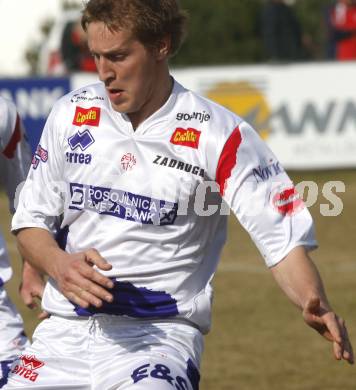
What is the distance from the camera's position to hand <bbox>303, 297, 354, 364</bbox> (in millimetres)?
4398

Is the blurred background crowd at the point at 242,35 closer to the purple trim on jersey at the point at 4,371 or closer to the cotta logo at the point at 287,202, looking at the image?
the purple trim on jersey at the point at 4,371

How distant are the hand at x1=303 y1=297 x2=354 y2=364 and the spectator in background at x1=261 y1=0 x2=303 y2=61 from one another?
15070 millimetres

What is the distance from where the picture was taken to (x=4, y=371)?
5473 millimetres

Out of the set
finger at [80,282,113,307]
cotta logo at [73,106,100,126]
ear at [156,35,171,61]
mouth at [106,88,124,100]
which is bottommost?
finger at [80,282,113,307]

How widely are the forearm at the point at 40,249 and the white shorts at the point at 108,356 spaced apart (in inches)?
12.2

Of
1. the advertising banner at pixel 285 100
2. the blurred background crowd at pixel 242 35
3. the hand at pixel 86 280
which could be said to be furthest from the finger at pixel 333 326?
the blurred background crowd at pixel 242 35

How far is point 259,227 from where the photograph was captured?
16.1ft

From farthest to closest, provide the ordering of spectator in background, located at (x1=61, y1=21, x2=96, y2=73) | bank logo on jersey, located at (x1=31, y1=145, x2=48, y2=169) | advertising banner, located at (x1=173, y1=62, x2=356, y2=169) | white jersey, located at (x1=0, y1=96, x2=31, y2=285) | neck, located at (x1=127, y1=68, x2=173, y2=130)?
spectator in background, located at (x1=61, y1=21, x2=96, y2=73) → advertising banner, located at (x1=173, y1=62, x2=356, y2=169) → white jersey, located at (x1=0, y1=96, x2=31, y2=285) → bank logo on jersey, located at (x1=31, y1=145, x2=48, y2=169) → neck, located at (x1=127, y1=68, x2=173, y2=130)

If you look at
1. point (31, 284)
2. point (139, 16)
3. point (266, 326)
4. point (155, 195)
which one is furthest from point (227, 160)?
point (266, 326)

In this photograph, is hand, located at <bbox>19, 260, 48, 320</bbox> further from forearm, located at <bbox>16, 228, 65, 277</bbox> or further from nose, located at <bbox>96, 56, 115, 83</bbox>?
nose, located at <bbox>96, 56, 115, 83</bbox>

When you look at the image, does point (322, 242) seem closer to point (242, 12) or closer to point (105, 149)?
point (105, 149)

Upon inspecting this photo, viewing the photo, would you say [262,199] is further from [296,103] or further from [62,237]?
[296,103]

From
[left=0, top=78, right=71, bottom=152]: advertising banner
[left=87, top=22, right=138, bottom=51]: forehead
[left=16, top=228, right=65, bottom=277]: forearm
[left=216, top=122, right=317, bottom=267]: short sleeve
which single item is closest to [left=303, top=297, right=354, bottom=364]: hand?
[left=216, top=122, right=317, bottom=267]: short sleeve

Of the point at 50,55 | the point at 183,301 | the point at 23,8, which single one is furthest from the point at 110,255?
the point at 23,8
